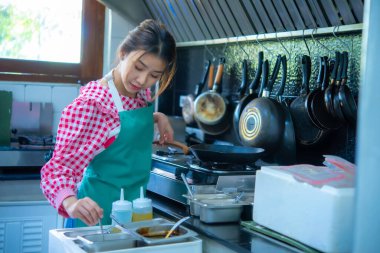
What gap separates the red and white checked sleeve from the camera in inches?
58.7

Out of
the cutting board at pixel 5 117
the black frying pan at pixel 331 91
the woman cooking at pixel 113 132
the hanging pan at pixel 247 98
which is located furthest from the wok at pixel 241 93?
the cutting board at pixel 5 117

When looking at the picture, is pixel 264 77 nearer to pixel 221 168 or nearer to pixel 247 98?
pixel 247 98

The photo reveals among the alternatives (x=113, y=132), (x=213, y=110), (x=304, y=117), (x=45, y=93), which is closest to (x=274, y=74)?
(x=304, y=117)

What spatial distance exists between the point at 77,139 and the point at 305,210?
27.4 inches

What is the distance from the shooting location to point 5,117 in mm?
2977

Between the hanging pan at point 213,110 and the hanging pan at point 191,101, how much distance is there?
0.09 metres

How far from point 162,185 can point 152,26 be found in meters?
0.62

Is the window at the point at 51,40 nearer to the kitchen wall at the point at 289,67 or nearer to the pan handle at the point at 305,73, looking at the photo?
the kitchen wall at the point at 289,67

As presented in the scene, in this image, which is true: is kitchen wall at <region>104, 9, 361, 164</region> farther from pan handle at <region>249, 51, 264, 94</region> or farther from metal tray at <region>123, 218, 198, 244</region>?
metal tray at <region>123, 218, 198, 244</region>

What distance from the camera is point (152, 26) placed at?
1.72 meters

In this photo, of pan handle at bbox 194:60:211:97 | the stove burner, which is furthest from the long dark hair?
pan handle at bbox 194:60:211:97

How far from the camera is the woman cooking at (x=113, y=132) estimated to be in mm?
1541

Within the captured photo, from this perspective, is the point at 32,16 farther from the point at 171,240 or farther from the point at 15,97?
the point at 171,240

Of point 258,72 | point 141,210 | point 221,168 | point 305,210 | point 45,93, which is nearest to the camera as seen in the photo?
point 305,210
